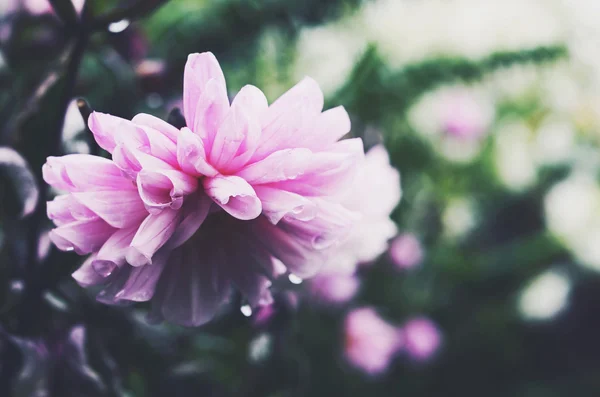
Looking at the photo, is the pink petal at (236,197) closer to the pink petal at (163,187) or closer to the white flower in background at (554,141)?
the pink petal at (163,187)

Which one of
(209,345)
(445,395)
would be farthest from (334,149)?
(445,395)

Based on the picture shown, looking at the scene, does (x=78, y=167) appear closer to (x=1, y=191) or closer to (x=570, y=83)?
(x=1, y=191)

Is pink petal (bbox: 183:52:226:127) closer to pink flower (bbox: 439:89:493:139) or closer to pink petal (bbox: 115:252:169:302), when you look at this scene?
pink petal (bbox: 115:252:169:302)

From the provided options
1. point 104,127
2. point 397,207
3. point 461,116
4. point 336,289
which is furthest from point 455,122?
point 104,127

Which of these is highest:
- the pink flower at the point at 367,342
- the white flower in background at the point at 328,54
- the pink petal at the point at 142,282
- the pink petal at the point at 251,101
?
the pink petal at the point at 251,101

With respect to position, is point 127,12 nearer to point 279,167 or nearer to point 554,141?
point 279,167

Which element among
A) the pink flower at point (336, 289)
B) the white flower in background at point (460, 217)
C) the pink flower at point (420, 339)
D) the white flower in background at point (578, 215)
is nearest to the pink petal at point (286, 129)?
the pink flower at point (336, 289)

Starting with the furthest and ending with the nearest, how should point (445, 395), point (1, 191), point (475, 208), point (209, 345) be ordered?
point (475, 208) < point (445, 395) < point (209, 345) < point (1, 191)

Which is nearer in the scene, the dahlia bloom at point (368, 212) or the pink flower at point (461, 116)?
the dahlia bloom at point (368, 212)

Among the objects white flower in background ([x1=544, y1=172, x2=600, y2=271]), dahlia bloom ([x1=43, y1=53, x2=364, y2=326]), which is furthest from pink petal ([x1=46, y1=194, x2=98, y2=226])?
white flower in background ([x1=544, y1=172, x2=600, y2=271])
